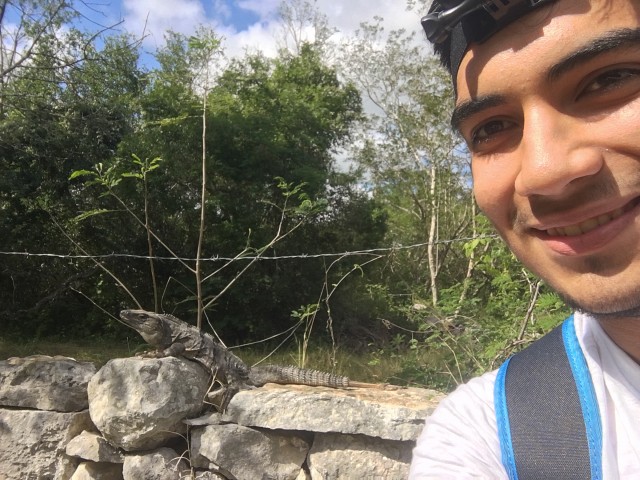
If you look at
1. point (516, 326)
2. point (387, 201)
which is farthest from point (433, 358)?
point (387, 201)

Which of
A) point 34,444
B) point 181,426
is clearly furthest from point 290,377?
point 34,444

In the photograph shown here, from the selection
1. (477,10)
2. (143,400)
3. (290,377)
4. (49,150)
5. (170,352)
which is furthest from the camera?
(49,150)

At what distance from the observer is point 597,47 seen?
0.75 meters

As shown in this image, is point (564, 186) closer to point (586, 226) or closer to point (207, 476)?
point (586, 226)

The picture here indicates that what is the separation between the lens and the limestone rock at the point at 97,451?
3.27m

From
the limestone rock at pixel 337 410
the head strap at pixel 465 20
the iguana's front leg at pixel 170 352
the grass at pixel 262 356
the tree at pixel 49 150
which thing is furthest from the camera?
the tree at pixel 49 150

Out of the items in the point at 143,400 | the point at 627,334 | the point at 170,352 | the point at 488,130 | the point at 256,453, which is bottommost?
the point at 256,453

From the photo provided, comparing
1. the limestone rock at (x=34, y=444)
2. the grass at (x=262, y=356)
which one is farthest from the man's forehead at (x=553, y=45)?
the grass at (x=262, y=356)

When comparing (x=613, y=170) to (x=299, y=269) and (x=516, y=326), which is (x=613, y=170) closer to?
(x=516, y=326)

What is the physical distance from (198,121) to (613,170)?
7376 mm

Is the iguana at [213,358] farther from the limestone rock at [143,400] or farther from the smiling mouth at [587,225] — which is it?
the smiling mouth at [587,225]

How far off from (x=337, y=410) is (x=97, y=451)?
5.51 feet

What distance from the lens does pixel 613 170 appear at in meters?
0.74

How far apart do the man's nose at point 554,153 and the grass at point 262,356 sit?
378 cm
